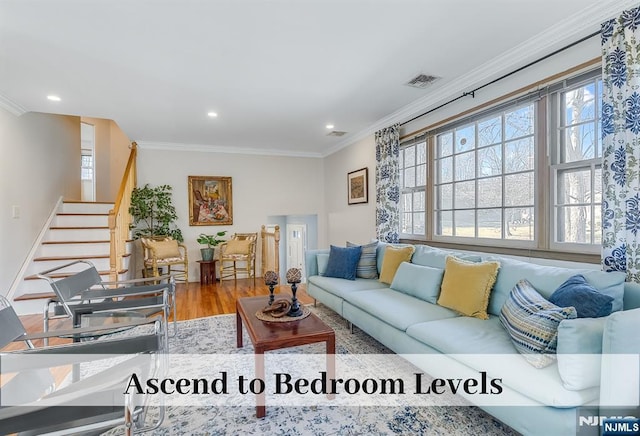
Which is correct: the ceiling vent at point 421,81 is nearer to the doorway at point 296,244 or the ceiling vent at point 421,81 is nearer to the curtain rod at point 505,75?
the curtain rod at point 505,75

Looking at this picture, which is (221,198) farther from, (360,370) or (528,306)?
(528,306)

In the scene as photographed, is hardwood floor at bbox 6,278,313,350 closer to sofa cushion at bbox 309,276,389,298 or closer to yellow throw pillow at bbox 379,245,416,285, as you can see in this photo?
sofa cushion at bbox 309,276,389,298

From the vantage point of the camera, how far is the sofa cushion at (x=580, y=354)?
1.36 meters

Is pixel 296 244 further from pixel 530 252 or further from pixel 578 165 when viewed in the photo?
pixel 578 165

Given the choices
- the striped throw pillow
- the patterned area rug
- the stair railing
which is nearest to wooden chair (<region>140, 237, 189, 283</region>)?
the stair railing

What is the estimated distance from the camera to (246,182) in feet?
20.0

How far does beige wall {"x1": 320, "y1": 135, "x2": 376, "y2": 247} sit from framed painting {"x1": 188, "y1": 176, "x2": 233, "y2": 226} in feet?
6.28

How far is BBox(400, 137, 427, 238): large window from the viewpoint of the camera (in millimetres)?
4004

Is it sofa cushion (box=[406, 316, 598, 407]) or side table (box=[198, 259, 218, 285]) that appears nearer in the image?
sofa cushion (box=[406, 316, 598, 407])

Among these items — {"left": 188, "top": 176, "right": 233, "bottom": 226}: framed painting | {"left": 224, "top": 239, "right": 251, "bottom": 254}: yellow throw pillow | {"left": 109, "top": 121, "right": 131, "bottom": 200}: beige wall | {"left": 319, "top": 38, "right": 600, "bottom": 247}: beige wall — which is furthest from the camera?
{"left": 109, "top": 121, "right": 131, "bottom": 200}: beige wall

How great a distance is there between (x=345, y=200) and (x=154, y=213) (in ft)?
10.7

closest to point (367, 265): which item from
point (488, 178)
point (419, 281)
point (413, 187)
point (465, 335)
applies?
point (419, 281)

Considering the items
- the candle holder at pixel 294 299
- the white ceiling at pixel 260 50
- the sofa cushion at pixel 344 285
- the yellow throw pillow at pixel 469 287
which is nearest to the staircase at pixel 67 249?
the white ceiling at pixel 260 50

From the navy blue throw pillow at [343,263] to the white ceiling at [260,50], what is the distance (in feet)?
5.66
